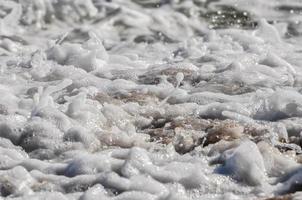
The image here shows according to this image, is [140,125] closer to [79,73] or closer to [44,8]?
[79,73]

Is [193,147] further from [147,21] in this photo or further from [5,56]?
[147,21]

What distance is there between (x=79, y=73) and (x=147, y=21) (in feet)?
8.75

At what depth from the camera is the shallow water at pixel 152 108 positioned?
3.50 metres

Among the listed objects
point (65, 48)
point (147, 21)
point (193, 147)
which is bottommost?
point (147, 21)

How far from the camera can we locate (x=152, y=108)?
4672 mm

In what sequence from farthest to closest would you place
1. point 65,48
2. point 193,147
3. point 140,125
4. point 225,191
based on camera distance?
1. point 65,48
2. point 140,125
3. point 193,147
4. point 225,191

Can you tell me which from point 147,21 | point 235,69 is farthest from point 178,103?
point 147,21

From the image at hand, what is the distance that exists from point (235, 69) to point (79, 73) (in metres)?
1.33

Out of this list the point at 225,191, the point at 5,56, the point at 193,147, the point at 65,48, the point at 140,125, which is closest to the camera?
the point at 225,191

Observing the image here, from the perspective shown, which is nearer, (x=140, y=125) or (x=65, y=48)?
(x=140, y=125)

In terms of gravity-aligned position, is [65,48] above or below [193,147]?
below

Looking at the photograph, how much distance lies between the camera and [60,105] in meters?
4.64

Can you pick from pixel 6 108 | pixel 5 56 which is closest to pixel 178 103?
pixel 6 108

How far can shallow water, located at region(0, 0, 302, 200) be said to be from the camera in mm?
3504
